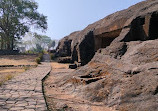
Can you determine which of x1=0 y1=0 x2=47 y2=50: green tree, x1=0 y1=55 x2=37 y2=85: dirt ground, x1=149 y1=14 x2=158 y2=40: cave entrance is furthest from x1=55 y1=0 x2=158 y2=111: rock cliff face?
x1=0 y1=0 x2=47 y2=50: green tree

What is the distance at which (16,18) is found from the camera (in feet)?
87.5

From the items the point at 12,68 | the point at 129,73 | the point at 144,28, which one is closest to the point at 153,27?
the point at 144,28

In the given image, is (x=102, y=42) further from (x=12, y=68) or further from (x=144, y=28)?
(x=12, y=68)

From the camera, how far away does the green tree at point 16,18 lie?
86.5 feet

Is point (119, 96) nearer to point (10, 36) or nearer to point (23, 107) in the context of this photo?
point (23, 107)

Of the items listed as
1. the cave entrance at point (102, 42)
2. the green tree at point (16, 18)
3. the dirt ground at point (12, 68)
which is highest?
the green tree at point (16, 18)

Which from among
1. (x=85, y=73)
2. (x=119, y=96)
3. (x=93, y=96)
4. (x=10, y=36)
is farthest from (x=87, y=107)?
(x=10, y=36)

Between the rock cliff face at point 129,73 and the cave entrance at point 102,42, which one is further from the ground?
the cave entrance at point 102,42

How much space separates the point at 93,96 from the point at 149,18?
3370mm

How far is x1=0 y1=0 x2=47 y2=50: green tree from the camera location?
2636 centimetres

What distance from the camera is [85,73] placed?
19.6ft

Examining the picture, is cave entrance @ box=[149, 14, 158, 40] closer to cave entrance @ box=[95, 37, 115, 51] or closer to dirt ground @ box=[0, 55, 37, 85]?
cave entrance @ box=[95, 37, 115, 51]

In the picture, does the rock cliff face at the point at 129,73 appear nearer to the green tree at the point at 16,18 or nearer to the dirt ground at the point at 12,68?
the dirt ground at the point at 12,68

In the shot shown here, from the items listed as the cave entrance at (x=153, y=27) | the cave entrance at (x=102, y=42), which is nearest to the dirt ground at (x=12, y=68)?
the cave entrance at (x=102, y=42)
